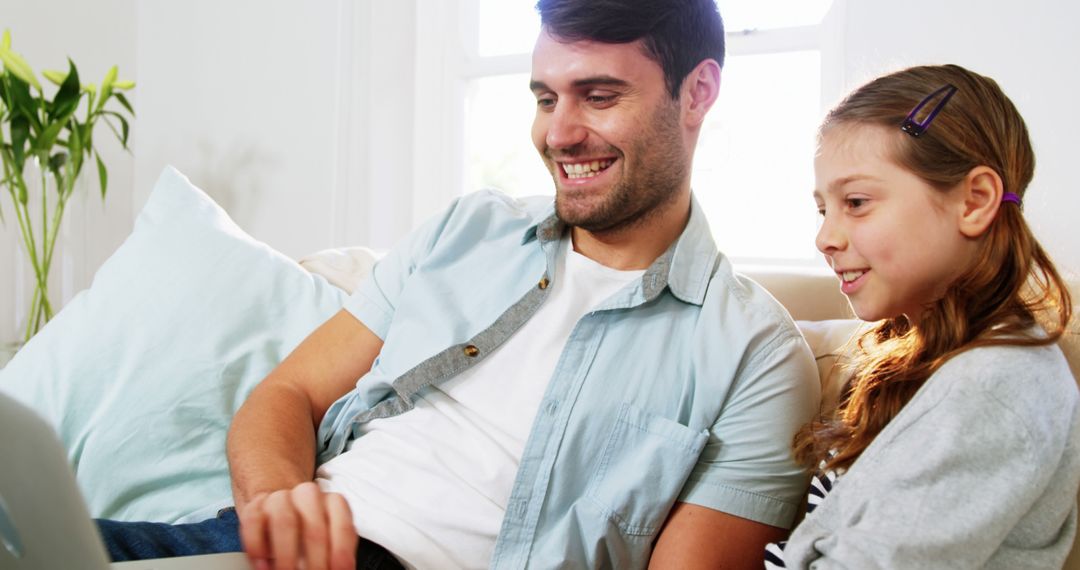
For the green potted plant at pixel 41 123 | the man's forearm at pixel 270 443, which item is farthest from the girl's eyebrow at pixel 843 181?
the green potted plant at pixel 41 123

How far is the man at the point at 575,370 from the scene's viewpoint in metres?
1.16

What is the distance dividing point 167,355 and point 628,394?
0.72 metres

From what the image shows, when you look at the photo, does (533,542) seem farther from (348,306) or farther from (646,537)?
(348,306)

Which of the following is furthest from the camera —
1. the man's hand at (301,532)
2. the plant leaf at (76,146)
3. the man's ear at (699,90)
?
the plant leaf at (76,146)

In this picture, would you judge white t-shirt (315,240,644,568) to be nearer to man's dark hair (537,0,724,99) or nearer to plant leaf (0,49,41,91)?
man's dark hair (537,0,724,99)

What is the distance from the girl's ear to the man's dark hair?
46cm

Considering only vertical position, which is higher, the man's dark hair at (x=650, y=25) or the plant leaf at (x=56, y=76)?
the man's dark hair at (x=650, y=25)

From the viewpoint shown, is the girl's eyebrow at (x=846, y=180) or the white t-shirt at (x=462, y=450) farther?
the white t-shirt at (x=462, y=450)

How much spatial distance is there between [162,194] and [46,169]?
138 cm

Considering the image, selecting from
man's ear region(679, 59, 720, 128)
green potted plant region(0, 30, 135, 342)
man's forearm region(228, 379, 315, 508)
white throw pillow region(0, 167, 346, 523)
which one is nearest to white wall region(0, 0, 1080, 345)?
green potted plant region(0, 30, 135, 342)

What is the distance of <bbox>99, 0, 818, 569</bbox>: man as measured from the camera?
3.79ft

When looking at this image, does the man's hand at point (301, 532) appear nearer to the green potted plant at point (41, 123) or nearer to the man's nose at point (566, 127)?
the man's nose at point (566, 127)

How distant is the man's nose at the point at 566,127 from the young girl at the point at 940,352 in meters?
0.34

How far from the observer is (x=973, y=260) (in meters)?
1.01
